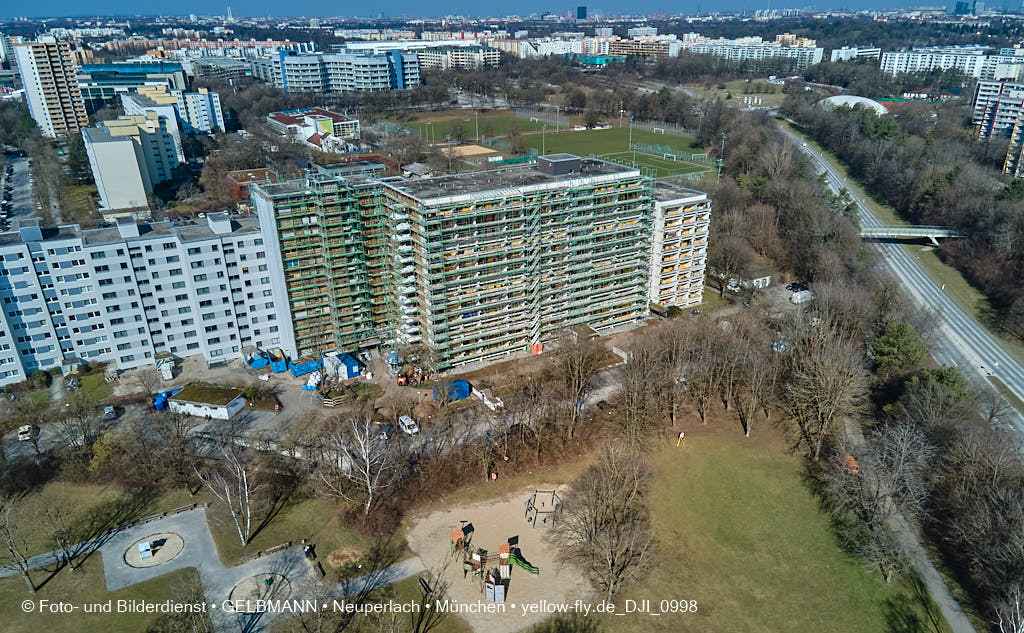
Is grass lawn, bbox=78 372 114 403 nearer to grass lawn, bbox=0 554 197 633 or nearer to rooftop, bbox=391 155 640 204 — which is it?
grass lawn, bbox=0 554 197 633

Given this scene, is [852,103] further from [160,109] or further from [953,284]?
[160,109]

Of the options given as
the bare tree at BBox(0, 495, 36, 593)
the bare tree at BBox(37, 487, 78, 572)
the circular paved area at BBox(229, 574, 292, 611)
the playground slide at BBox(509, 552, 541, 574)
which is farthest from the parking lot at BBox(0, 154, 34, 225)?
the playground slide at BBox(509, 552, 541, 574)

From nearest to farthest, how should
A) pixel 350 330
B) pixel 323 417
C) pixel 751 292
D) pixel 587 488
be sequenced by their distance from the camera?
1. pixel 587 488
2. pixel 323 417
3. pixel 350 330
4. pixel 751 292

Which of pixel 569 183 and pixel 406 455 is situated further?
pixel 569 183

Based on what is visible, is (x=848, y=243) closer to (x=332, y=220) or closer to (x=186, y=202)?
(x=332, y=220)

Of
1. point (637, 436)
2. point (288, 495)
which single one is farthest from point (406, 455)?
point (637, 436)
